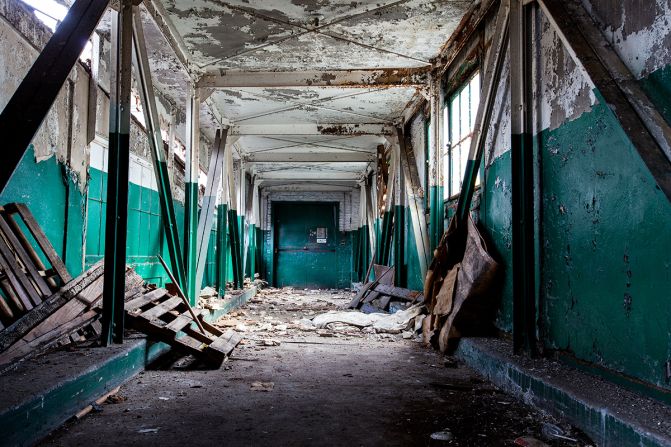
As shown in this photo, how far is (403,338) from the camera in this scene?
5473 millimetres

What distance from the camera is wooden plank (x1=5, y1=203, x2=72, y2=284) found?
3.59m

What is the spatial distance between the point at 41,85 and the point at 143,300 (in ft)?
7.73

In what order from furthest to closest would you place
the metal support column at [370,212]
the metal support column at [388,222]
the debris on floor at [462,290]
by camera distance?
1. the metal support column at [370,212]
2. the metal support column at [388,222]
3. the debris on floor at [462,290]

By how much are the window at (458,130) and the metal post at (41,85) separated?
11.9ft

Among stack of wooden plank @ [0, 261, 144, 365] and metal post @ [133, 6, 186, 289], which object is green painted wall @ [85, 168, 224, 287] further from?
stack of wooden plank @ [0, 261, 144, 365]

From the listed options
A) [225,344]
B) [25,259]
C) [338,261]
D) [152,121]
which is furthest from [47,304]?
[338,261]

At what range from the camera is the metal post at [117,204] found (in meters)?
3.45

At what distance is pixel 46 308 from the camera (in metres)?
3.35

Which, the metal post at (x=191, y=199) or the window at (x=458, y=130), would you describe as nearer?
the window at (x=458, y=130)

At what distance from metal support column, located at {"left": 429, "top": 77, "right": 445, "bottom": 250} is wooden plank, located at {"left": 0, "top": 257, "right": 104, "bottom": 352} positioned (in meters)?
3.75

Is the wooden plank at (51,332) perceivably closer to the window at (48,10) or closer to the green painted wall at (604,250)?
the window at (48,10)

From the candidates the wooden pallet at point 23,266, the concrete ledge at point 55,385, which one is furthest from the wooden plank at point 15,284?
the concrete ledge at point 55,385

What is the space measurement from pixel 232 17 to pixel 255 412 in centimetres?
380

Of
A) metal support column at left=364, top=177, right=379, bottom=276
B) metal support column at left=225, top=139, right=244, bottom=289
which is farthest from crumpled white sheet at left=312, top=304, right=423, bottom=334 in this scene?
metal support column at left=364, top=177, right=379, bottom=276
